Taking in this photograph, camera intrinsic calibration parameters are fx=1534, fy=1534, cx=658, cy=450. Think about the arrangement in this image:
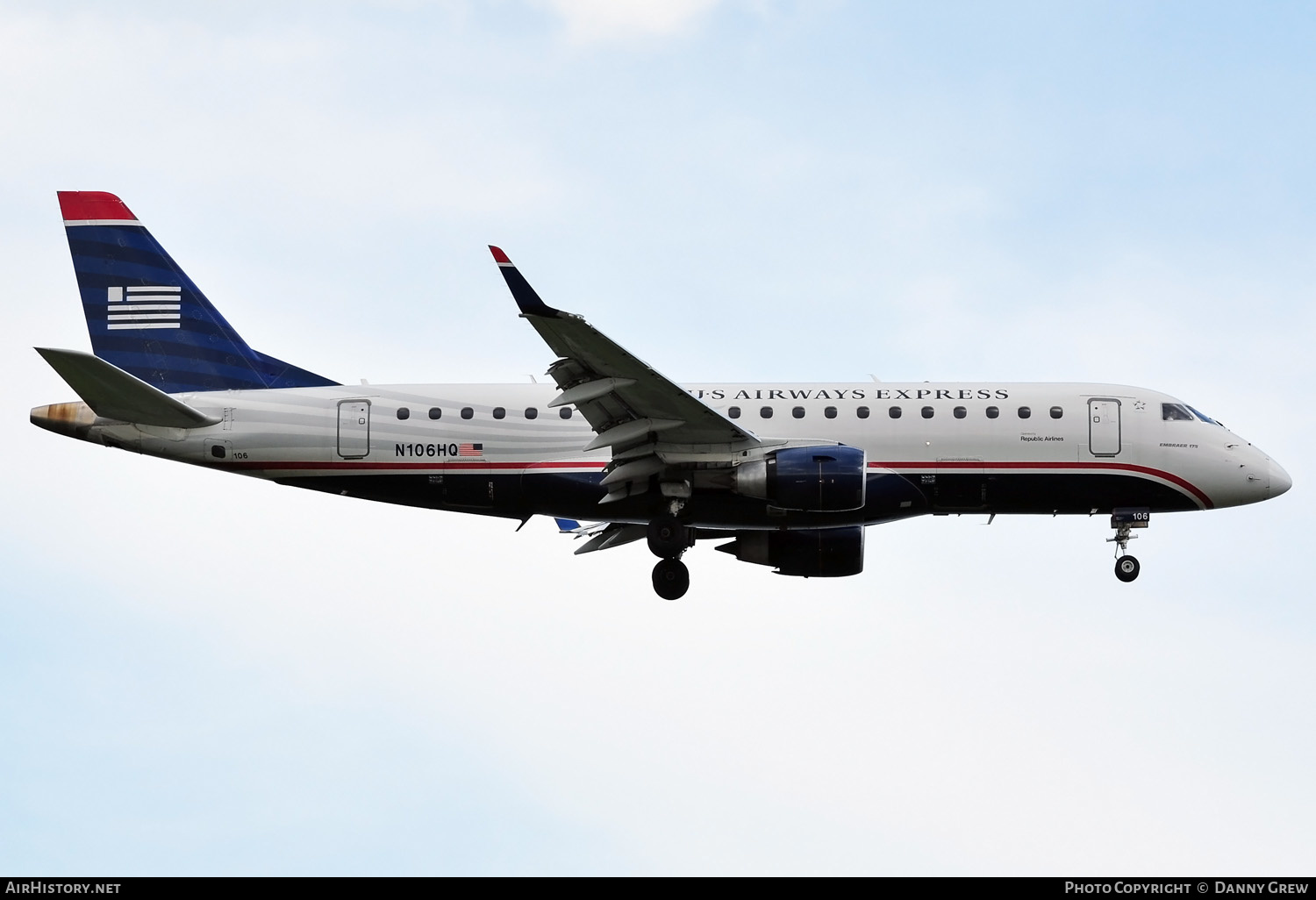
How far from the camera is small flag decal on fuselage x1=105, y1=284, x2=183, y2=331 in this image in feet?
116

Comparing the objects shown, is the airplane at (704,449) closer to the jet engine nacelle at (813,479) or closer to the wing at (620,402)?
the wing at (620,402)

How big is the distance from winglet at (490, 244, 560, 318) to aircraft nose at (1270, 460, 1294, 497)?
660 inches

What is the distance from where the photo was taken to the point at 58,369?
99.5 feet

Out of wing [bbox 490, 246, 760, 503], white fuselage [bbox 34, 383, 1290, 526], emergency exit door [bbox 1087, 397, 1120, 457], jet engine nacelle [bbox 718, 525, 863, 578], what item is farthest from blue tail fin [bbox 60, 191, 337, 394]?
emergency exit door [bbox 1087, 397, 1120, 457]

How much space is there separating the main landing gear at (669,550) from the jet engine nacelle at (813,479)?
2.45 metres

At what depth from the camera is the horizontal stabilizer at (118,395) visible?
99.3 feet

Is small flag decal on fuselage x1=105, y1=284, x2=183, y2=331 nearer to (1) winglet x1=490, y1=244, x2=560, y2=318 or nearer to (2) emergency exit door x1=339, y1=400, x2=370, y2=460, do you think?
(2) emergency exit door x1=339, y1=400, x2=370, y2=460

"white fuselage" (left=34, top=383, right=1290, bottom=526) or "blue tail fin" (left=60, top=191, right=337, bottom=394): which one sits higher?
"blue tail fin" (left=60, top=191, right=337, bottom=394)

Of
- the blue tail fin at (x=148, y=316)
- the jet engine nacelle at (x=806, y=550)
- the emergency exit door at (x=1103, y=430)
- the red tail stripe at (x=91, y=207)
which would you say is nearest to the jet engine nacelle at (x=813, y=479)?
the jet engine nacelle at (x=806, y=550)

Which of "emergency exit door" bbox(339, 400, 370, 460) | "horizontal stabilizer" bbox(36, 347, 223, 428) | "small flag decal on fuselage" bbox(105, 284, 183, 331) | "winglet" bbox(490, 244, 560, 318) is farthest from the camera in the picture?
"small flag decal on fuselage" bbox(105, 284, 183, 331)

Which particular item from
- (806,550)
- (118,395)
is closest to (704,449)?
(806,550)

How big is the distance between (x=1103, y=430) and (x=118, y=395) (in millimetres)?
20909

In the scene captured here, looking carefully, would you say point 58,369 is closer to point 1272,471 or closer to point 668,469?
point 668,469
